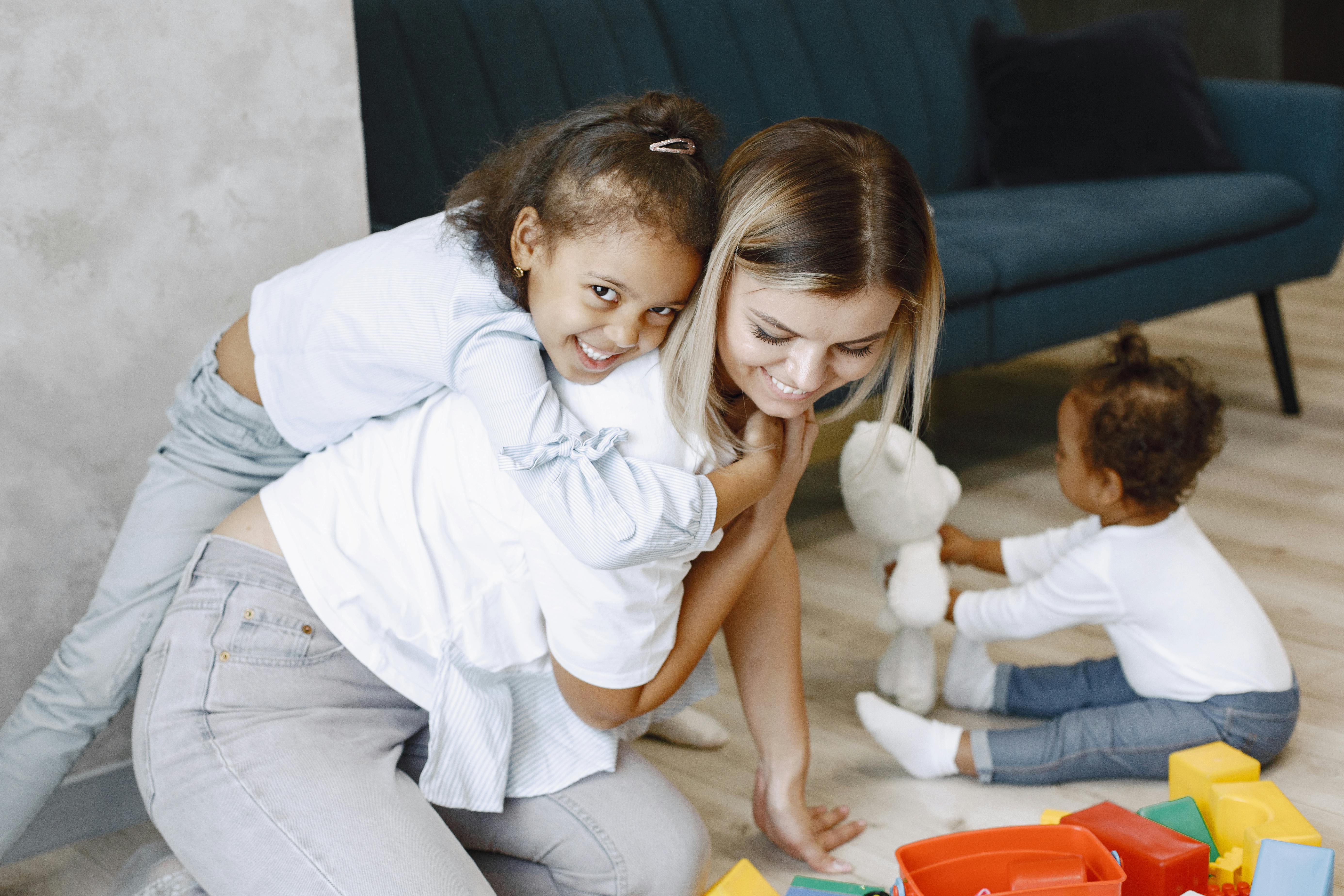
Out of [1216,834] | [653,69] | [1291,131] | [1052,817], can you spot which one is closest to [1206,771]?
[1216,834]

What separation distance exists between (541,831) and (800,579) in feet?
2.97

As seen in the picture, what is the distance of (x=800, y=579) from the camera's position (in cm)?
200

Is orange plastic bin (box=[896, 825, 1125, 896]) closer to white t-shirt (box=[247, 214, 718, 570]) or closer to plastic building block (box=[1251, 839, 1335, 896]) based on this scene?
plastic building block (box=[1251, 839, 1335, 896])

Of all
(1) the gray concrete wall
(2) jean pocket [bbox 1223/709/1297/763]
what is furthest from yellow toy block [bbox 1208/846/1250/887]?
(1) the gray concrete wall

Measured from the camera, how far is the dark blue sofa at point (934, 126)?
6.64 feet

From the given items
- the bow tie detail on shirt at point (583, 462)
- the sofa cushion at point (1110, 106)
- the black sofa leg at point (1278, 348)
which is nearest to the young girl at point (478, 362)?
the bow tie detail on shirt at point (583, 462)

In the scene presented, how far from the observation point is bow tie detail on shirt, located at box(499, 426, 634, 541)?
98cm

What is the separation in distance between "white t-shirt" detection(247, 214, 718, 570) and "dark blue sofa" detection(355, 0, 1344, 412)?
77 centimetres

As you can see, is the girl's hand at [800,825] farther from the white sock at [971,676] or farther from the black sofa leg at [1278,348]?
the black sofa leg at [1278,348]

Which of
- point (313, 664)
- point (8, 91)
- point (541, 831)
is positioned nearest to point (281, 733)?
point (313, 664)

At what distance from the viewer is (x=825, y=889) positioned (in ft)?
3.83

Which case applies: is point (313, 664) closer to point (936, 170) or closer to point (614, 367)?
point (614, 367)

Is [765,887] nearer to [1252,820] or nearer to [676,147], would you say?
[1252,820]

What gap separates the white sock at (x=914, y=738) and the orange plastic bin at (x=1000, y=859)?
30 centimetres
